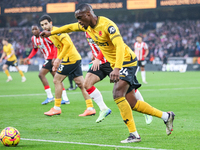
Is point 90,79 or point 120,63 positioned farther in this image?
point 90,79

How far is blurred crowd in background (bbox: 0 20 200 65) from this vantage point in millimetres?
30578

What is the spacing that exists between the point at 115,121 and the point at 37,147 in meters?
2.28

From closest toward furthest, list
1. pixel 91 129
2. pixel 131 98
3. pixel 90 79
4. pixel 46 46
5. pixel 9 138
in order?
pixel 9 138
pixel 131 98
pixel 91 129
pixel 90 79
pixel 46 46

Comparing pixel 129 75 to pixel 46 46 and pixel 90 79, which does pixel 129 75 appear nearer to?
pixel 90 79

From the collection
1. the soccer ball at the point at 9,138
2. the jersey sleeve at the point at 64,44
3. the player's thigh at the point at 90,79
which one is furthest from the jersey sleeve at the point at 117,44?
the jersey sleeve at the point at 64,44

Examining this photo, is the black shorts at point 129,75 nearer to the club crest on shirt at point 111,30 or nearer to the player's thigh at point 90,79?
the club crest on shirt at point 111,30

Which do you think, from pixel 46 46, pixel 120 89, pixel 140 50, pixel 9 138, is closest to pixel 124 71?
pixel 120 89

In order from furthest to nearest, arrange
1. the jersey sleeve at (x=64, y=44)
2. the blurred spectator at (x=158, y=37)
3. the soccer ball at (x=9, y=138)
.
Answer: the blurred spectator at (x=158, y=37)
the jersey sleeve at (x=64, y=44)
the soccer ball at (x=9, y=138)

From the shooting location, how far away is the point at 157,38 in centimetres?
3412

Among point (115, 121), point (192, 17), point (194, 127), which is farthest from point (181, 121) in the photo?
point (192, 17)

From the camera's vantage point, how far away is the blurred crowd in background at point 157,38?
3058cm

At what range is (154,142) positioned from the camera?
4.63 metres

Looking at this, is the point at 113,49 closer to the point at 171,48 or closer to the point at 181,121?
the point at 181,121

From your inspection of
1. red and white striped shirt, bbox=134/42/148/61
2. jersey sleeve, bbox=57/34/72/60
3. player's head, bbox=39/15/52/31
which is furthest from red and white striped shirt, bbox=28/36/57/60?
red and white striped shirt, bbox=134/42/148/61
